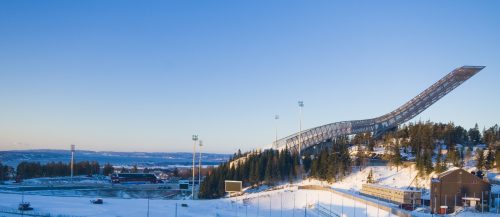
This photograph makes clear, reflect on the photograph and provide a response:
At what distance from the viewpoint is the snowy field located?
45.3m

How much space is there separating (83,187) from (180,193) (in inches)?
525

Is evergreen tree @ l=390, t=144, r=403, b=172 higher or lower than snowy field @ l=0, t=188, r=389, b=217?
higher

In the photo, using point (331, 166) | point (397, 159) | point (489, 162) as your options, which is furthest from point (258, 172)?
point (489, 162)

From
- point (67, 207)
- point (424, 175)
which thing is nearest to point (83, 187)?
point (67, 207)

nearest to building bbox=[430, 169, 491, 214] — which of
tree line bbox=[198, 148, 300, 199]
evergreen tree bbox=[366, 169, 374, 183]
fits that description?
evergreen tree bbox=[366, 169, 374, 183]

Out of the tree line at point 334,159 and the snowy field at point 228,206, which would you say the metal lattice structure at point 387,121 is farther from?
the snowy field at point 228,206

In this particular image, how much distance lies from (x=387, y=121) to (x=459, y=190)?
4299 centimetres

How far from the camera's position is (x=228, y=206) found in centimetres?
5134

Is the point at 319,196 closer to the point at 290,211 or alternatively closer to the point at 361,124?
the point at 290,211

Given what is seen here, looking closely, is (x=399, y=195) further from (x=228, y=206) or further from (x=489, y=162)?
(x=489, y=162)

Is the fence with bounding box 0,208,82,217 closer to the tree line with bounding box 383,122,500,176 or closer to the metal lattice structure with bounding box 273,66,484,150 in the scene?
the tree line with bounding box 383,122,500,176

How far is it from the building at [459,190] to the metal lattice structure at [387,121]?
33.9m

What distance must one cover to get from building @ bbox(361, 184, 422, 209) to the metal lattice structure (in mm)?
26716

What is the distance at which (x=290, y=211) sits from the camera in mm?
48344
